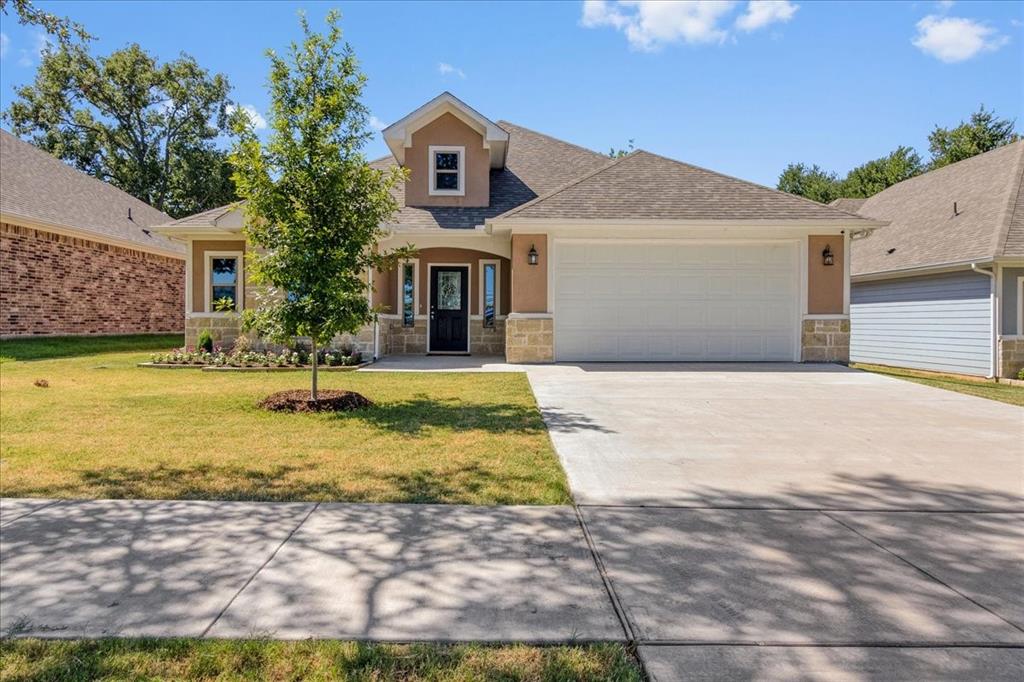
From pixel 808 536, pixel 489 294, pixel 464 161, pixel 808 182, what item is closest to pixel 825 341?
pixel 489 294

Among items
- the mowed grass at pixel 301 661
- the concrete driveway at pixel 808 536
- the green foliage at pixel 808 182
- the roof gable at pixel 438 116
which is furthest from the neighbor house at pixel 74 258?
the green foliage at pixel 808 182

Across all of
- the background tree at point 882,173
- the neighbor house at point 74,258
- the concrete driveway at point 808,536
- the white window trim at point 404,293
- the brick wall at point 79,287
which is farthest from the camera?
the background tree at point 882,173

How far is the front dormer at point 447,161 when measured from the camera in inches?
576

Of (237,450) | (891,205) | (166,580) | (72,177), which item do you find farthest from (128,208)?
(891,205)

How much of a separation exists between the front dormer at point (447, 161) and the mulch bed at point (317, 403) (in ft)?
26.2

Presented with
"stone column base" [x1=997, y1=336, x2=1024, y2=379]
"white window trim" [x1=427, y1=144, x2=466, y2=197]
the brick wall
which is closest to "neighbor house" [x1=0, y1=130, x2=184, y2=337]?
the brick wall

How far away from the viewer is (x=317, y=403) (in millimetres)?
7504

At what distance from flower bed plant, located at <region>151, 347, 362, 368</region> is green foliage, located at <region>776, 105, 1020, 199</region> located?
31538 mm

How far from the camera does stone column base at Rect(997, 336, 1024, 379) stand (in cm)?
1311

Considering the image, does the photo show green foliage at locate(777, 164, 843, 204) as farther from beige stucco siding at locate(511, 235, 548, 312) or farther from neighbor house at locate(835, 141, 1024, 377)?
beige stucco siding at locate(511, 235, 548, 312)

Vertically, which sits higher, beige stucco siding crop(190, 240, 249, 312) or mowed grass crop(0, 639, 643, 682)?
beige stucco siding crop(190, 240, 249, 312)

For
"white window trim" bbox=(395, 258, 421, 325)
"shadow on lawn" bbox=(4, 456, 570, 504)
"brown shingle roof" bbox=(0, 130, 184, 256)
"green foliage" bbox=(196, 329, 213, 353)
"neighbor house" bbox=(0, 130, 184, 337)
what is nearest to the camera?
"shadow on lawn" bbox=(4, 456, 570, 504)

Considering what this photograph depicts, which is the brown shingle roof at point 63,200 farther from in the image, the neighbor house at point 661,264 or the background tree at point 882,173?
the background tree at point 882,173

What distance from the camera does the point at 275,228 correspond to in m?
7.59
